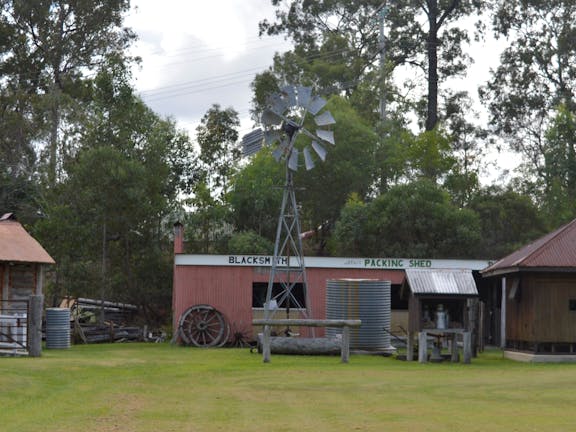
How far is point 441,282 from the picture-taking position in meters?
27.2

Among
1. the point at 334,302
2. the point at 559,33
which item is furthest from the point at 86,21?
the point at 334,302

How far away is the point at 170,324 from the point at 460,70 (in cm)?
2449

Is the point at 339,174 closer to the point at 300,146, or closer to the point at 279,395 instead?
the point at 300,146

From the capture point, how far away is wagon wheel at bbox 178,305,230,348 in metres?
35.3

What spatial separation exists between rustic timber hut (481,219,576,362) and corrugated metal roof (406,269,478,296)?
144cm

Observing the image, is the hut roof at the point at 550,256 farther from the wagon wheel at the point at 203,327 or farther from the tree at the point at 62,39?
the tree at the point at 62,39

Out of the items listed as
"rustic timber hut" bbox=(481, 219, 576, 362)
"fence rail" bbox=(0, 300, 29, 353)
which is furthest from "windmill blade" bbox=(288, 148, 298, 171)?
"fence rail" bbox=(0, 300, 29, 353)

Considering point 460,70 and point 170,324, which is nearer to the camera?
point 170,324

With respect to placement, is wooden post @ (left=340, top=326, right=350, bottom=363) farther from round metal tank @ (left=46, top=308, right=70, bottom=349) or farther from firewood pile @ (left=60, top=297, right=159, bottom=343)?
firewood pile @ (left=60, top=297, right=159, bottom=343)

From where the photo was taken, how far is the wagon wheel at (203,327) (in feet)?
116

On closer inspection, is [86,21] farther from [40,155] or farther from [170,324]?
[170,324]

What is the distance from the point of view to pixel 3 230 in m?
31.2

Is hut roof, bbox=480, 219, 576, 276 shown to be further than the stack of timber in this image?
No

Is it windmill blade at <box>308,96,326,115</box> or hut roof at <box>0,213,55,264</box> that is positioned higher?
windmill blade at <box>308,96,326,115</box>
